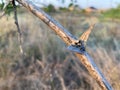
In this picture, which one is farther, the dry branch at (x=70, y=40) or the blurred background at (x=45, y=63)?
the blurred background at (x=45, y=63)

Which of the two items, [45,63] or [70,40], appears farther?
[45,63]

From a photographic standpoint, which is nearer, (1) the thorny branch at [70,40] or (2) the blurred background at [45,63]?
(1) the thorny branch at [70,40]

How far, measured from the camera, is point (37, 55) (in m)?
4.30

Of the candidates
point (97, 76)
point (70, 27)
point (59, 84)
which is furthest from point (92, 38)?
point (97, 76)

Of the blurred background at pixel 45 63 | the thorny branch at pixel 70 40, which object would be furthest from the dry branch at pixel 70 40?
the blurred background at pixel 45 63

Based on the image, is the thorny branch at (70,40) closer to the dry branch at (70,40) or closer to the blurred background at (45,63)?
the dry branch at (70,40)

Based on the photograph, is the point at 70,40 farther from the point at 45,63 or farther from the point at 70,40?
the point at 45,63

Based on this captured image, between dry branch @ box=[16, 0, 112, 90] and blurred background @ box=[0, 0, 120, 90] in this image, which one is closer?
dry branch @ box=[16, 0, 112, 90]

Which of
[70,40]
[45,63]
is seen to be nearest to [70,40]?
[70,40]

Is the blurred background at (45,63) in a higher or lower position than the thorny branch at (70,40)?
lower

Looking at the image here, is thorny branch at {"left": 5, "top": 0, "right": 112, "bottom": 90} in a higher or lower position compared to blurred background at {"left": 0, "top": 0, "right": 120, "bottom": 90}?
higher

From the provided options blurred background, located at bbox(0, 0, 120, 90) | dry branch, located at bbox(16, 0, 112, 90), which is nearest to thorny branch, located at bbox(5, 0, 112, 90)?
dry branch, located at bbox(16, 0, 112, 90)

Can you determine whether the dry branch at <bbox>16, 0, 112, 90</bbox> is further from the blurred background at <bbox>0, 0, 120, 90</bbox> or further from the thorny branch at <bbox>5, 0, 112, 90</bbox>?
the blurred background at <bbox>0, 0, 120, 90</bbox>

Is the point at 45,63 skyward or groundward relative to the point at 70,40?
groundward
